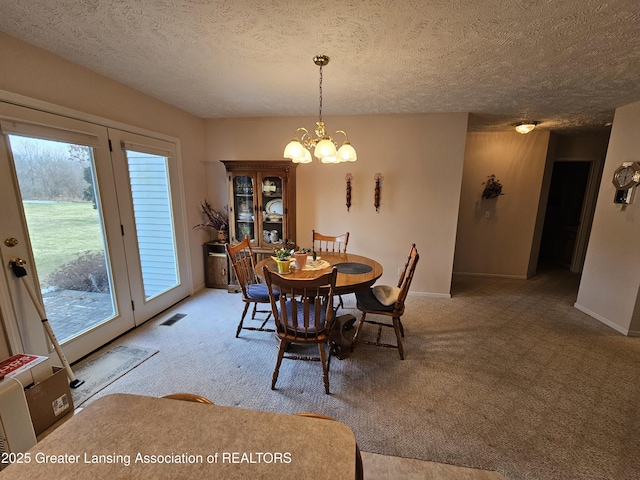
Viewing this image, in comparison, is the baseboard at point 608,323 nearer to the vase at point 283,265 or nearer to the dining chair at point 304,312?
the dining chair at point 304,312

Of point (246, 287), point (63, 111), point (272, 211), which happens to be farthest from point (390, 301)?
point (63, 111)

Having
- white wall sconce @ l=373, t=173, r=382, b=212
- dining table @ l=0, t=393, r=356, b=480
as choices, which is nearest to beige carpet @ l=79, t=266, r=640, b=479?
dining table @ l=0, t=393, r=356, b=480

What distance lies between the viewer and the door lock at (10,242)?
1.83 m

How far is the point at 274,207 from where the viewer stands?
387 cm

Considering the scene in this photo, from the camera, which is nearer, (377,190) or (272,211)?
(377,190)

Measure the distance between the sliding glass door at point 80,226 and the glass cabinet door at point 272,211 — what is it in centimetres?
117

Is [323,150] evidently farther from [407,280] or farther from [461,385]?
[461,385]

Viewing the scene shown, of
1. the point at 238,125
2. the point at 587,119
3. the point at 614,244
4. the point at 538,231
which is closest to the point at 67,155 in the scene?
the point at 238,125

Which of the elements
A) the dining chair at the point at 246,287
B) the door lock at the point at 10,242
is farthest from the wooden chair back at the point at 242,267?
the door lock at the point at 10,242

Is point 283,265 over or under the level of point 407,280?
over

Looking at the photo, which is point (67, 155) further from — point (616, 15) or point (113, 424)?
point (616, 15)

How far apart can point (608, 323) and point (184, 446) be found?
436 cm

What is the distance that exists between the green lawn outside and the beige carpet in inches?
37.8

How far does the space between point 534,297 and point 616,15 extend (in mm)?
Result: 3455
